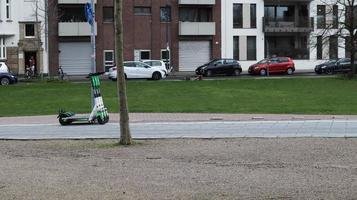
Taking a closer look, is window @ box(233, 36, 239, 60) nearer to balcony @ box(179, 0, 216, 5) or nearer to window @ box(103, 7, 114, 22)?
balcony @ box(179, 0, 216, 5)

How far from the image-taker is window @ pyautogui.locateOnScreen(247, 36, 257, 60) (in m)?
67.2

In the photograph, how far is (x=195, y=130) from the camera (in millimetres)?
16953

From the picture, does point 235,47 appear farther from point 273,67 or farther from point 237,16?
point 273,67

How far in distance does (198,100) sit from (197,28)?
3581 centimetres

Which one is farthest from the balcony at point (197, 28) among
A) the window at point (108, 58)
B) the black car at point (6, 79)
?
the black car at point (6, 79)

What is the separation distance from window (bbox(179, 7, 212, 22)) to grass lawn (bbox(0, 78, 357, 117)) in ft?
88.4

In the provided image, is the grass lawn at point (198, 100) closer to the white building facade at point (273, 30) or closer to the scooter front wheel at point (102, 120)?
the scooter front wheel at point (102, 120)

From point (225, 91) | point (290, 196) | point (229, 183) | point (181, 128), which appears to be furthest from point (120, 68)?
point (225, 91)

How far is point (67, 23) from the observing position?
60.3 m

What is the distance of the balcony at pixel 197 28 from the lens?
208ft

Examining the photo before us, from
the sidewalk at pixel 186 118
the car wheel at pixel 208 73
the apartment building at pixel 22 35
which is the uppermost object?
the apartment building at pixel 22 35

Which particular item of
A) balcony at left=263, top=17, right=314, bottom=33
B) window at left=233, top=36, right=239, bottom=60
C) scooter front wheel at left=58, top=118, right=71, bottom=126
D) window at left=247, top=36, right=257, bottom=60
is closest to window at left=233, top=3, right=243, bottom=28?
window at left=233, top=36, right=239, bottom=60

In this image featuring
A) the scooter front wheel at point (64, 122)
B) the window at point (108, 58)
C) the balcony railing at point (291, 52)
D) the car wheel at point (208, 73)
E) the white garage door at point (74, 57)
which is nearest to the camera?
the scooter front wheel at point (64, 122)

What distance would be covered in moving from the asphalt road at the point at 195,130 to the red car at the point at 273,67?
127 feet
